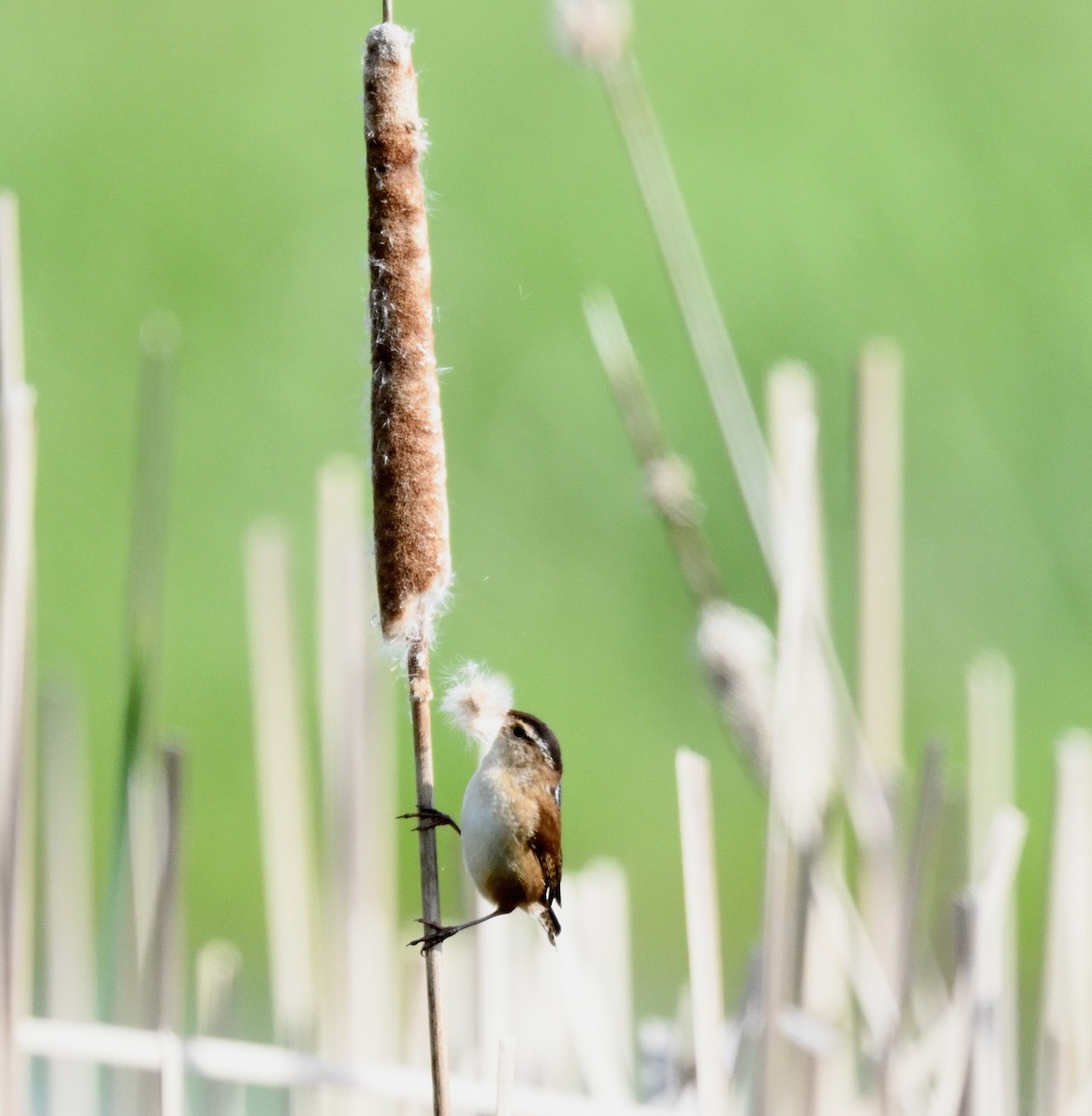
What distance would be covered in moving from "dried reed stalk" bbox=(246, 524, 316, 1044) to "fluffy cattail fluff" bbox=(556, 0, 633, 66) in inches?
16.2

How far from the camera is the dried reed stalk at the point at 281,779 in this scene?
3.61ft

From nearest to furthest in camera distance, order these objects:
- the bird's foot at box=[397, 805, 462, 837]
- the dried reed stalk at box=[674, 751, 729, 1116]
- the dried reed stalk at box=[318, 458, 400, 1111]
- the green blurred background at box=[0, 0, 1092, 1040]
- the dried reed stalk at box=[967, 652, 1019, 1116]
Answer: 1. the bird's foot at box=[397, 805, 462, 837]
2. the dried reed stalk at box=[674, 751, 729, 1116]
3. the dried reed stalk at box=[318, 458, 400, 1111]
4. the dried reed stalk at box=[967, 652, 1019, 1116]
5. the green blurred background at box=[0, 0, 1092, 1040]

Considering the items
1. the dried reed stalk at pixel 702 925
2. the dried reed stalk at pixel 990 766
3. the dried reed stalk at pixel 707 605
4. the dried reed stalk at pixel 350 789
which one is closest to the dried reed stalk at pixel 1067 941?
the dried reed stalk at pixel 990 766

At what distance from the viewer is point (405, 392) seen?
2.03ft

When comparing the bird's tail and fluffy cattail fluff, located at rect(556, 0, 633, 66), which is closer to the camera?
the bird's tail

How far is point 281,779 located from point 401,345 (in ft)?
1.91

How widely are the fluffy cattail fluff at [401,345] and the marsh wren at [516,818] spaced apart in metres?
0.09

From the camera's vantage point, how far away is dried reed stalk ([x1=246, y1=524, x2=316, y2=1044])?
110 cm

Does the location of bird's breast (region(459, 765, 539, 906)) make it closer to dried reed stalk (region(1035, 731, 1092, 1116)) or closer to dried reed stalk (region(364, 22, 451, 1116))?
dried reed stalk (region(364, 22, 451, 1116))

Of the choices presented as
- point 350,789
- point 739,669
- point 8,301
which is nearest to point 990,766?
point 739,669

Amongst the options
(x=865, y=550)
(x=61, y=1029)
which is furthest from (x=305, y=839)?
(x=865, y=550)

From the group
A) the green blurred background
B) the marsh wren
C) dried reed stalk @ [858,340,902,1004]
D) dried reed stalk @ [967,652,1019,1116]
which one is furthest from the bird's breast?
the green blurred background

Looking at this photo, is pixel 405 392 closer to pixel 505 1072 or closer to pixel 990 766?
pixel 505 1072

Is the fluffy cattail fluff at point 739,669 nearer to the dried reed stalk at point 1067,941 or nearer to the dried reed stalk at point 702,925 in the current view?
the dried reed stalk at point 1067,941
